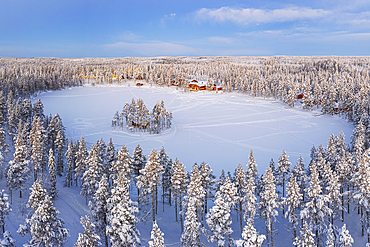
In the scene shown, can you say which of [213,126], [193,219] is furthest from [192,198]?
[213,126]

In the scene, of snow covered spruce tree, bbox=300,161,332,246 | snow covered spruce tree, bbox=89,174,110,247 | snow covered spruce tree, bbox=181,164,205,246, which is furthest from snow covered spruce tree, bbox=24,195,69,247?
snow covered spruce tree, bbox=300,161,332,246

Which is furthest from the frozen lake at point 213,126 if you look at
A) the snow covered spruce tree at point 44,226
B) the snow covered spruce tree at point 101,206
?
the snow covered spruce tree at point 44,226

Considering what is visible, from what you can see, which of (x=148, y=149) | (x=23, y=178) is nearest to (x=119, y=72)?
(x=148, y=149)

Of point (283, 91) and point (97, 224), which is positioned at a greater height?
point (283, 91)

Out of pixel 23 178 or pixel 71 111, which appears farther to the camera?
pixel 71 111

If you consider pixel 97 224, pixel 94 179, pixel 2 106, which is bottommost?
pixel 97 224

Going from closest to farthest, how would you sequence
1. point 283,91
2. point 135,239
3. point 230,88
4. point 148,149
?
point 135,239 → point 148,149 → point 283,91 → point 230,88

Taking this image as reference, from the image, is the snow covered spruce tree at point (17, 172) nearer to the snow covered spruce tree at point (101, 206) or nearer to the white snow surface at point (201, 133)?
the white snow surface at point (201, 133)

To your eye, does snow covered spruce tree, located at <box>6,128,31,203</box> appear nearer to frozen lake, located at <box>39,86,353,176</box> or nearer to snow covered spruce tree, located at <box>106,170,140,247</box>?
snow covered spruce tree, located at <box>106,170,140,247</box>

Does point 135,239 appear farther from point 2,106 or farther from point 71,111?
point 71,111
